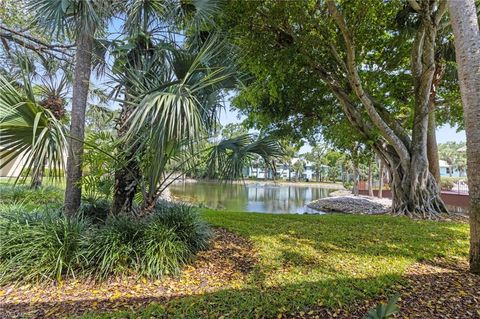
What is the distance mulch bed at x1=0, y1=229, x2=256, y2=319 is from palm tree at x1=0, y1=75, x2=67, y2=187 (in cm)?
103

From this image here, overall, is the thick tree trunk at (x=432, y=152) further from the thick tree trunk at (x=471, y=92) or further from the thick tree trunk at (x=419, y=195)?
the thick tree trunk at (x=471, y=92)

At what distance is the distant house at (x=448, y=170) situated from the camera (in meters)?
40.0

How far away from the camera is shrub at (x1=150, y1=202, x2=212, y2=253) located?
3221 mm

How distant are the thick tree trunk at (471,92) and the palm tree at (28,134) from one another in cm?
409

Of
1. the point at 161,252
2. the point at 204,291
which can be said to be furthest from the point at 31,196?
the point at 204,291

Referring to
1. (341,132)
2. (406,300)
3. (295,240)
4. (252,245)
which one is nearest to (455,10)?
(406,300)

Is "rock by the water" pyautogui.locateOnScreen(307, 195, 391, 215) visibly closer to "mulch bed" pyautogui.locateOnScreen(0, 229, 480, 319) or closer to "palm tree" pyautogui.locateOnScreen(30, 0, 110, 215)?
"mulch bed" pyautogui.locateOnScreen(0, 229, 480, 319)

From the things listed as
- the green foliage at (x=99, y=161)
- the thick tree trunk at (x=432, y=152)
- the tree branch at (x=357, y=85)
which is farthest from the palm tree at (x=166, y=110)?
the thick tree trunk at (x=432, y=152)

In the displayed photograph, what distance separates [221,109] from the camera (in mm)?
3779

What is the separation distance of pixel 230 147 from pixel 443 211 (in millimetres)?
6242

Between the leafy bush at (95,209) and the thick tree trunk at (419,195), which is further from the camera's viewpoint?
the thick tree trunk at (419,195)

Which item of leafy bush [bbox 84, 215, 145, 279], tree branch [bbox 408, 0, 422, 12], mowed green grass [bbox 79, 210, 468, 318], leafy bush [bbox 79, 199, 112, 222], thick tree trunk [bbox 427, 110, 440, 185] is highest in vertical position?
tree branch [bbox 408, 0, 422, 12]

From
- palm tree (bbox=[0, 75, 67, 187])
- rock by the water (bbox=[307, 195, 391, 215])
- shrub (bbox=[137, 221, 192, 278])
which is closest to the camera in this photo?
palm tree (bbox=[0, 75, 67, 187])

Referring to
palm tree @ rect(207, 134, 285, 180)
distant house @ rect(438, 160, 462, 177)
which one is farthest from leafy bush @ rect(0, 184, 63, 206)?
distant house @ rect(438, 160, 462, 177)
